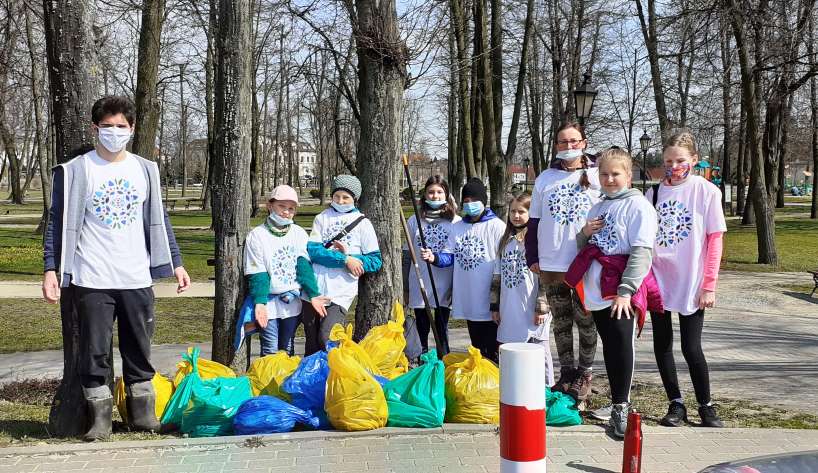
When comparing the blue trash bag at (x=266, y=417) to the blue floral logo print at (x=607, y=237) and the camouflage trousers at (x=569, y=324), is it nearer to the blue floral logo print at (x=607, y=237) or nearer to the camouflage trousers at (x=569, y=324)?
the camouflage trousers at (x=569, y=324)

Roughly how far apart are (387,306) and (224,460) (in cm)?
247

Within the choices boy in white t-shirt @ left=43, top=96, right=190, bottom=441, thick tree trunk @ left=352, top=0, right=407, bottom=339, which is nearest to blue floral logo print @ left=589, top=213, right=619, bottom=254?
thick tree trunk @ left=352, top=0, right=407, bottom=339

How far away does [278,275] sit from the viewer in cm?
584

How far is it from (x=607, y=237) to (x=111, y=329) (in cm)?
301

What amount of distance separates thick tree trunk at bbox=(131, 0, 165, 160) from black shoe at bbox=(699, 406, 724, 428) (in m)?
12.1

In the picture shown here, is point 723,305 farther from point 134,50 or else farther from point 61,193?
point 134,50

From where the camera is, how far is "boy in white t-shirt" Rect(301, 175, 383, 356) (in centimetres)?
607

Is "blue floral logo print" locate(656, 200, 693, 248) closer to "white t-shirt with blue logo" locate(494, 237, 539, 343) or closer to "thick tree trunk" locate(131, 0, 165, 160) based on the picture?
"white t-shirt with blue logo" locate(494, 237, 539, 343)

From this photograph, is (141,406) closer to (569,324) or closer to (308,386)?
(308,386)

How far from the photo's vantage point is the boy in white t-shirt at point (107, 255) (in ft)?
14.8

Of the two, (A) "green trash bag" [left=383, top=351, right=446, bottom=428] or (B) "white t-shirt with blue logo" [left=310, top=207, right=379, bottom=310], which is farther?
(B) "white t-shirt with blue logo" [left=310, top=207, right=379, bottom=310]

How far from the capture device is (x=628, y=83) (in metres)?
38.4

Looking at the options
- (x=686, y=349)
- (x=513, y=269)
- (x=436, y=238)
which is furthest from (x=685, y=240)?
(x=436, y=238)

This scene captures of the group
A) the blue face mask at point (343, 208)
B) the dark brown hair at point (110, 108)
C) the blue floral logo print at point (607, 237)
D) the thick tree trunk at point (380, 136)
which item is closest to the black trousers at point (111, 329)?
the dark brown hair at point (110, 108)
